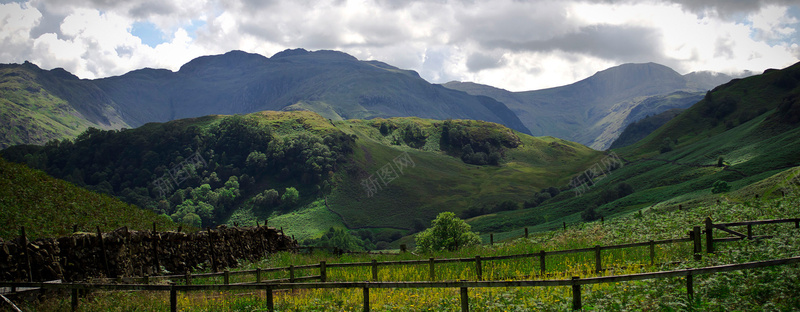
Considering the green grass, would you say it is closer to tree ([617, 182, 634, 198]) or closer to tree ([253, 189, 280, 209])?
tree ([617, 182, 634, 198])

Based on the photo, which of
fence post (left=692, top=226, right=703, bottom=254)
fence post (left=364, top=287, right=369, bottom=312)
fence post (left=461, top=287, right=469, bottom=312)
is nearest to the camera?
fence post (left=461, top=287, right=469, bottom=312)

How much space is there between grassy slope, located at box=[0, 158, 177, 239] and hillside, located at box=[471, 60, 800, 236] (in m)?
50.9

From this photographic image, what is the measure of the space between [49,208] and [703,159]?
12306cm

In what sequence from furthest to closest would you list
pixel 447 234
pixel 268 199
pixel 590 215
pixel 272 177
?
pixel 272 177
pixel 268 199
pixel 590 215
pixel 447 234

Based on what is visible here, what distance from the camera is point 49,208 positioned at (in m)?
28.2

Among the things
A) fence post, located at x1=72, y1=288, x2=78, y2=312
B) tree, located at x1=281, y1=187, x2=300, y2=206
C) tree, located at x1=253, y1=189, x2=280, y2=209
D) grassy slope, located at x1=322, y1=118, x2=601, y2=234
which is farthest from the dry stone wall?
tree, located at x1=253, y1=189, x2=280, y2=209

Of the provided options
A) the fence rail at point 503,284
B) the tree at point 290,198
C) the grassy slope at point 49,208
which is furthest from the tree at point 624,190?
the fence rail at point 503,284

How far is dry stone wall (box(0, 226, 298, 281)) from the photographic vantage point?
674 inches

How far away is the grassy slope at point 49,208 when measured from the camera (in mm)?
25359

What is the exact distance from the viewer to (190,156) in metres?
188

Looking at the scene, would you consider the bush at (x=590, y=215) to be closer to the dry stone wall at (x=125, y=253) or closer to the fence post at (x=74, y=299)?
the dry stone wall at (x=125, y=253)

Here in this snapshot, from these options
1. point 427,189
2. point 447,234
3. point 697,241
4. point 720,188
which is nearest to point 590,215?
point 720,188

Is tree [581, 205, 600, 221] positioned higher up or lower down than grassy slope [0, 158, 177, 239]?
lower down

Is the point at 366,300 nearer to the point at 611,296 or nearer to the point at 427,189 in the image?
the point at 611,296
